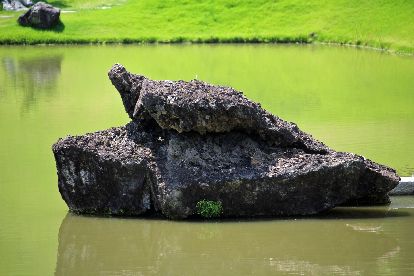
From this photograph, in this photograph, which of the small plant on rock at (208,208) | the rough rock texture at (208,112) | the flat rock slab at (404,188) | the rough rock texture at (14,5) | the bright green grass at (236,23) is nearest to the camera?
the rough rock texture at (208,112)

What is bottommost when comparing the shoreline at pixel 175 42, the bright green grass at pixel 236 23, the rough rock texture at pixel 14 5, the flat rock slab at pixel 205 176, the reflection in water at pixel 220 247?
the reflection in water at pixel 220 247

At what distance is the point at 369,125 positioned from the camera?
2217 centimetres

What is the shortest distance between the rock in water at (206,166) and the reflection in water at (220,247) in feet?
1.21

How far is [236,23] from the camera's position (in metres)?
60.2

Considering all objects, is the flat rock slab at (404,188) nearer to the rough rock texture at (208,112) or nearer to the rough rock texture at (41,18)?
the rough rock texture at (208,112)

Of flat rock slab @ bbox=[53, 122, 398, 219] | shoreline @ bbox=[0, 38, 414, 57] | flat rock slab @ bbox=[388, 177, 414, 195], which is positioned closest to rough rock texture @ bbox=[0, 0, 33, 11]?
shoreline @ bbox=[0, 38, 414, 57]

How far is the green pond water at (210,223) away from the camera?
1132 centimetres

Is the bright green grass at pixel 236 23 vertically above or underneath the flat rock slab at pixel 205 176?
above

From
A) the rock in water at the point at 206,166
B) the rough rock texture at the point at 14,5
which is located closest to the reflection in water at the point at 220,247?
the rock in water at the point at 206,166

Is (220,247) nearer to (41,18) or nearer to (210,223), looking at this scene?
(210,223)

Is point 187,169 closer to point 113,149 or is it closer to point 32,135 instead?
point 113,149

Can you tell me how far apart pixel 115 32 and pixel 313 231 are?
1828 inches

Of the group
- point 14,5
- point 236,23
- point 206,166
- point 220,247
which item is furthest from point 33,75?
point 14,5

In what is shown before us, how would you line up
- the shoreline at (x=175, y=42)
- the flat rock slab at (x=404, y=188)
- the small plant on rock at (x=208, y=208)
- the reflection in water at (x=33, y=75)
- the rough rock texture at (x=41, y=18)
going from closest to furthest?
the small plant on rock at (x=208, y=208) → the flat rock slab at (x=404, y=188) → the reflection in water at (x=33, y=75) → the shoreline at (x=175, y=42) → the rough rock texture at (x=41, y=18)
